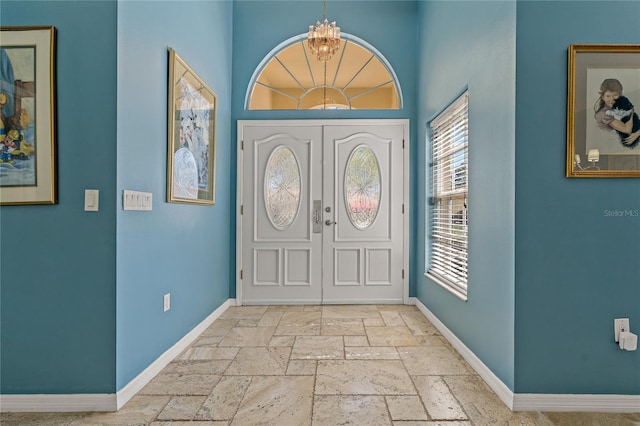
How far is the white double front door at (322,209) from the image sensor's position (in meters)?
4.06

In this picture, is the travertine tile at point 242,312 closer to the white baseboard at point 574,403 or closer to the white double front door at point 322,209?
the white double front door at point 322,209

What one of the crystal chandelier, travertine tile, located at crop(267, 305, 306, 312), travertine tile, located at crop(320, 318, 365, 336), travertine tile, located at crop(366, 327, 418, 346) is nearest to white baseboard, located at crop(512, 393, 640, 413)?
travertine tile, located at crop(366, 327, 418, 346)

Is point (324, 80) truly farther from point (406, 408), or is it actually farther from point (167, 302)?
point (406, 408)

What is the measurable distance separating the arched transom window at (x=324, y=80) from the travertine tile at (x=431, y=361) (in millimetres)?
2689

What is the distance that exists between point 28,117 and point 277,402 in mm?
2085

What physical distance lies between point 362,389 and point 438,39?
303 centimetres

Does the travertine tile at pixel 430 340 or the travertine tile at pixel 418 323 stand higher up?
the travertine tile at pixel 418 323

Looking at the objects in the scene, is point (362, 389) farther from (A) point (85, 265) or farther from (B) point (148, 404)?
(A) point (85, 265)

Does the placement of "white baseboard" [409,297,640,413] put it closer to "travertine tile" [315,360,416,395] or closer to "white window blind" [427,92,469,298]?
"travertine tile" [315,360,416,395]

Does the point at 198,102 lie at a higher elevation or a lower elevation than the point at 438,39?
lower

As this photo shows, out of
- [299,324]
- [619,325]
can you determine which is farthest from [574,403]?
[299,324]

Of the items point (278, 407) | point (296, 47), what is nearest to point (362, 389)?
point (278, 407)

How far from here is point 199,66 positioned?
309 cm

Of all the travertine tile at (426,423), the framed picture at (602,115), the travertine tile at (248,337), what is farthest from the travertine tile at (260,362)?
A: the framed picture at (602,115)
